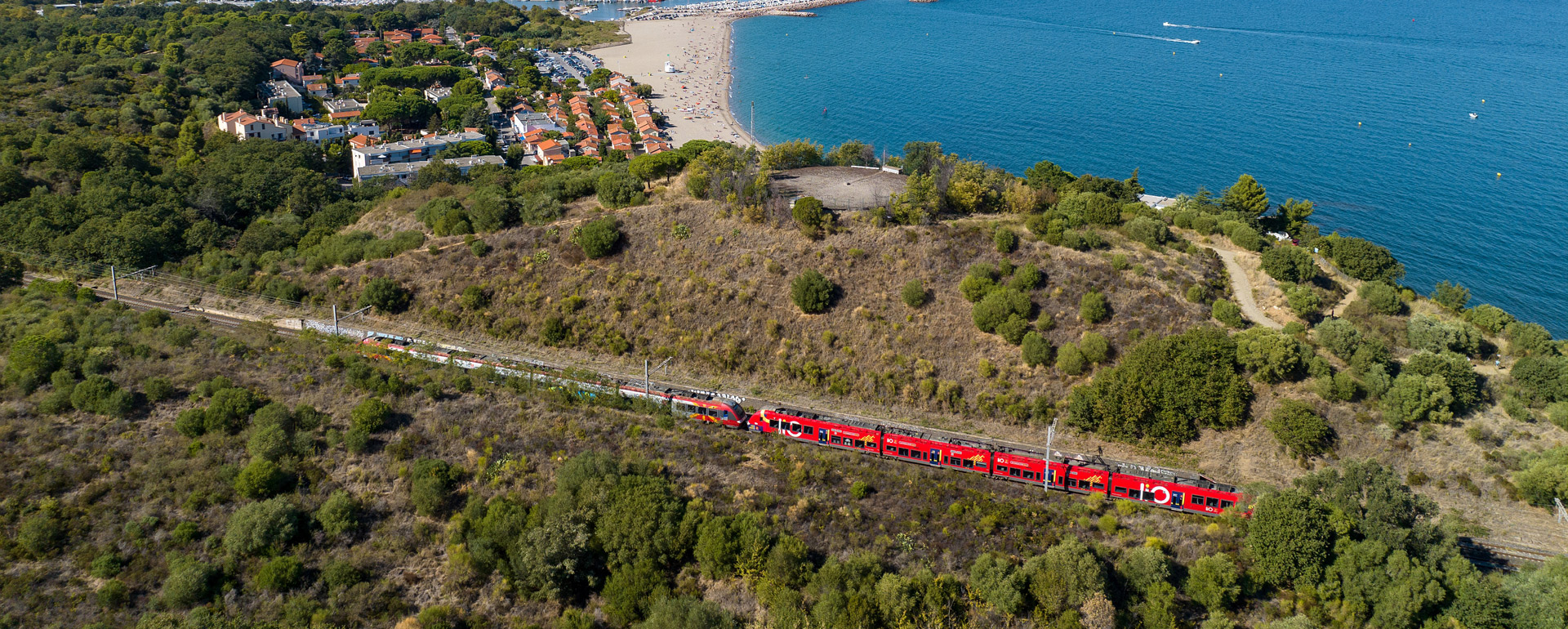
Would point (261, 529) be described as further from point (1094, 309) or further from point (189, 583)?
point (1094, 309)

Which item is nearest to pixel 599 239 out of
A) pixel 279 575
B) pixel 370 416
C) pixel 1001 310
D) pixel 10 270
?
pixel 370 416

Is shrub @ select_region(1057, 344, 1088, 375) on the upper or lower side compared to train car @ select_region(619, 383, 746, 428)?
upper

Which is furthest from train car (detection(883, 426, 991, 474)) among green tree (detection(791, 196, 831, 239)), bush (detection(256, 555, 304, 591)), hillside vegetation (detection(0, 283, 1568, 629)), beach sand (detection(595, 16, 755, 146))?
beach sand (detection(595, 16, 755, 146))

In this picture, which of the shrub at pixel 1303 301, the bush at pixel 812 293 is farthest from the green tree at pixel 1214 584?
the bush at pixel 812 293

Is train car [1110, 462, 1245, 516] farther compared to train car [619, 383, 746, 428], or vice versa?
train car [619, 383, 746, 428]

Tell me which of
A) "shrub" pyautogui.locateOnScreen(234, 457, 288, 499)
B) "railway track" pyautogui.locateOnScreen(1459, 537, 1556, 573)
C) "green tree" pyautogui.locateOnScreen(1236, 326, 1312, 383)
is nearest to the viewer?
"railway track" pyautogui.locateOnScreen(1459, 537, 1556, 573)

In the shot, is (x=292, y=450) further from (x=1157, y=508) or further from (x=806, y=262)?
(x=1157, y=508)

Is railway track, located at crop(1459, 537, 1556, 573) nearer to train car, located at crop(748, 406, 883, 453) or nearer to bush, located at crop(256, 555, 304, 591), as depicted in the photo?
train car, located at crop(748, 406, 883, 453)
